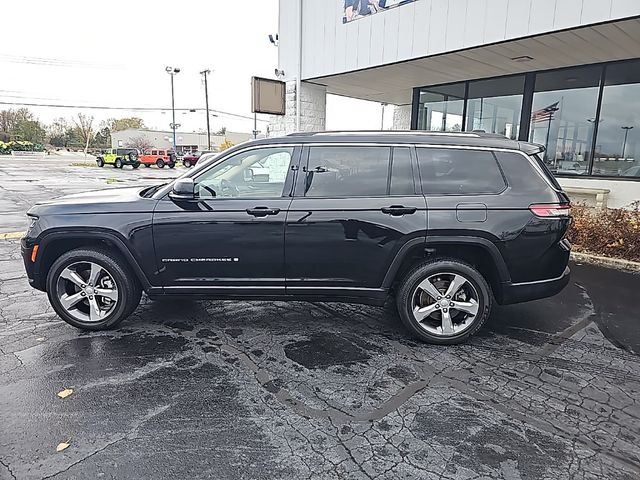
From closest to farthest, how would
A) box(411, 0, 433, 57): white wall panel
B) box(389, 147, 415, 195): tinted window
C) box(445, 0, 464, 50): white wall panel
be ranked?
1. box(389, 147, 415, 195): tinted window
2. box(445, 0, 464, 50): white wall panel
3. box(411, 0, 433, 57): white wall panel

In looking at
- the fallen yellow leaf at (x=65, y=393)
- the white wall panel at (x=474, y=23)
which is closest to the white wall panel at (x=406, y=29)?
the white wall panel at (x=474, y=23)

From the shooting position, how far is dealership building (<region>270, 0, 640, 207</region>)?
728 centimetres

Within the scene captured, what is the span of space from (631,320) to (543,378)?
197 centimetres

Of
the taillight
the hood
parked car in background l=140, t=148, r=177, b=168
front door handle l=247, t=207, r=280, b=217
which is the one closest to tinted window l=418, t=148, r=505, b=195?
the taillight

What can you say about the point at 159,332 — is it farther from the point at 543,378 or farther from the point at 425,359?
the point at 543,378

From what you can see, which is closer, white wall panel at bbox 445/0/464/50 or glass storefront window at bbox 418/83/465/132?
white wall panel at bbox 445/0/464/50

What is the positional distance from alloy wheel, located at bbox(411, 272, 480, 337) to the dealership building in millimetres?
5009

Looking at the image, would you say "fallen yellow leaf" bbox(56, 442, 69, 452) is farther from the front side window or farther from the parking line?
the parking line

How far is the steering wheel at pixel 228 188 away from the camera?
4098 millimetres

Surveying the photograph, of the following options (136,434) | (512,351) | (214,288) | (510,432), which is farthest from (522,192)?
(136,434)

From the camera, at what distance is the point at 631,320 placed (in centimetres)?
468

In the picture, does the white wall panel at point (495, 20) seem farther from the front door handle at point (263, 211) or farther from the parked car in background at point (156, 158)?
the parked car in background at point (156, 158)

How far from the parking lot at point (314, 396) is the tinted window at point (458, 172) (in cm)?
138

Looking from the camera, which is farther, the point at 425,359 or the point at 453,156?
the point at 453,156
